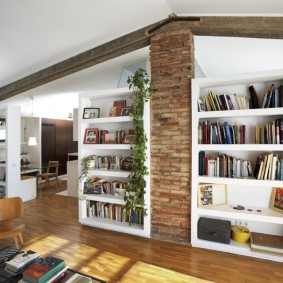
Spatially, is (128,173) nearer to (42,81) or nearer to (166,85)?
(166,85)

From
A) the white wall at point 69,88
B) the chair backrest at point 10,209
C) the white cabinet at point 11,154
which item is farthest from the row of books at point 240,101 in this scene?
the white cabinet at point 11,154

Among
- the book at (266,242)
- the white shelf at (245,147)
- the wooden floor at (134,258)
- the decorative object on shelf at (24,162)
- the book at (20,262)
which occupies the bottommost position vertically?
the wooden floor at (134,258)

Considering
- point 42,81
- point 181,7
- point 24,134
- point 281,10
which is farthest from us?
point 24,134

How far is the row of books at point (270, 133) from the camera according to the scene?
2.63m

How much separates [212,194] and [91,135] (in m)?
2.28

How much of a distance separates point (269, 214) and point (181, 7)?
3001 millimetres

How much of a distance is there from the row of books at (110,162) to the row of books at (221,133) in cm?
129

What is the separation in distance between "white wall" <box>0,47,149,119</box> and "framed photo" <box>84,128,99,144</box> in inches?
64.1

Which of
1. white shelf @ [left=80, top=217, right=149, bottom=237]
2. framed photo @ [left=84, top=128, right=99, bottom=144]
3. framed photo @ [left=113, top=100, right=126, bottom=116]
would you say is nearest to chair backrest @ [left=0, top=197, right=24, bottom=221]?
white shelf @ [left=80, top=217, right=149, bottom=237]

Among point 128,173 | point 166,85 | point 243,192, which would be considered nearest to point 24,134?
point 128,173

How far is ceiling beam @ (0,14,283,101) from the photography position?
2.86 meters

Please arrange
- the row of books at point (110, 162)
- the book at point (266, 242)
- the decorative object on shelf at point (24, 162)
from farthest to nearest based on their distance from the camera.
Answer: the decorative object on shelf at point (24, 162) → the row of books at point (110, 162) → the book at point (266, 242)

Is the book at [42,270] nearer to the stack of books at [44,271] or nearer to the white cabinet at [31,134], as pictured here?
the stack of books at [44,271]

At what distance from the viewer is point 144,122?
10.7ft
